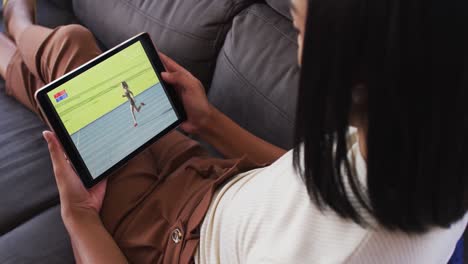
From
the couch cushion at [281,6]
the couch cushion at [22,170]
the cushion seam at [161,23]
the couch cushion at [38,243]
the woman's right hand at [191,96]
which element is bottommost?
the couch cushion at [38,243]

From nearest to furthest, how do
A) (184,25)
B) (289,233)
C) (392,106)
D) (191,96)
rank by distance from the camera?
(392,106) → (289,233) → (191,96) → (184,25)

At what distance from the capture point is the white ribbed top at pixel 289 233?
546mm

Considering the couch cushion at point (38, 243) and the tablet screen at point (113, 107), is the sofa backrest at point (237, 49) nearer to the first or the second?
the tablet screen at point (113, 107)

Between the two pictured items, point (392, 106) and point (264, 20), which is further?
point (264, 20)

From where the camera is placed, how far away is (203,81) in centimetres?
120

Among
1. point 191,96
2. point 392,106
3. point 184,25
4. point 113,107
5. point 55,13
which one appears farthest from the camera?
point 55,13

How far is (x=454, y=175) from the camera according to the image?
0.49 m

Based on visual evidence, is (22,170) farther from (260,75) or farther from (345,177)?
(345,177)

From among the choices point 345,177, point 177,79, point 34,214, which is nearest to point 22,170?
point 34,214

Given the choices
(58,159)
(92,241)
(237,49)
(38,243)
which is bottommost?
(38,243)

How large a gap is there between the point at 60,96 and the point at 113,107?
11cm

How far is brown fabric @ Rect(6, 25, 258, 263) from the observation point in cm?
82

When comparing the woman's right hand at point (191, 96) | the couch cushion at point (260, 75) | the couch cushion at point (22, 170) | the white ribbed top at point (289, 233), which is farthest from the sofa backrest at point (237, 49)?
the couch cushion at point (22, 170)

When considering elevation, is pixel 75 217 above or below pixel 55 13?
below
